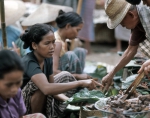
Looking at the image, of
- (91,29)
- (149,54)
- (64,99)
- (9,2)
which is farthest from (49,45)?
(91,29)

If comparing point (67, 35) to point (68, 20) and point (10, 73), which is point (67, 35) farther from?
point (10, 73)

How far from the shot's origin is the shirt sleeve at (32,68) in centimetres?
390

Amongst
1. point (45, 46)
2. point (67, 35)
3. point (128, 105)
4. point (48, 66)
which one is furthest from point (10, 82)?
point (67, 35)

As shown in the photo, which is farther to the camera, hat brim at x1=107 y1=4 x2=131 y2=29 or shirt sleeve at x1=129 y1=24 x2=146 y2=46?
shirt sleeve at x1=129 y1=24 x2=146 y2=46

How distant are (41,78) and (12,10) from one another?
2.65m

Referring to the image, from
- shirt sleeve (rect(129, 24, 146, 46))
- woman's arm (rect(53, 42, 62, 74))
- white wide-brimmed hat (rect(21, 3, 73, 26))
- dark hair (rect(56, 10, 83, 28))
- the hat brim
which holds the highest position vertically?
the hat brim

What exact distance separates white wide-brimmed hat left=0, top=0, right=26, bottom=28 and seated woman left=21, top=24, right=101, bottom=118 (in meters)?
2.11

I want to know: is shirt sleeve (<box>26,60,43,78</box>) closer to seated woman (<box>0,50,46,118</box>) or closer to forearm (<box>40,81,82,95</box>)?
forearm (<box>40,81,82,95</box>)

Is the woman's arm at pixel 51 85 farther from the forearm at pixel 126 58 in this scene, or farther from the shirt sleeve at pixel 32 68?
the forearm at pixel 126 58

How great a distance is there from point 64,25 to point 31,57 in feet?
4.73

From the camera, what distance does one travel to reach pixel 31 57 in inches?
159

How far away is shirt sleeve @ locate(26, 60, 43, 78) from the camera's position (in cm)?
390

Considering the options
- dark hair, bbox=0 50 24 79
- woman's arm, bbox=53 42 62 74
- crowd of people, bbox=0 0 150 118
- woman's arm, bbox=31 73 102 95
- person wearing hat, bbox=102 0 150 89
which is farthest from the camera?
woman's arm, bbox=53 42 62 74

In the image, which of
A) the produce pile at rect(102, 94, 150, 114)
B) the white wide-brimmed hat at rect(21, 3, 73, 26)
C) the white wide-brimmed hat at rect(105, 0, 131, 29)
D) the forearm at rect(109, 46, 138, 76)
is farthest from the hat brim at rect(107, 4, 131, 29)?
the white wide-brimmed hat at rect(21, 3, 73, 26)
